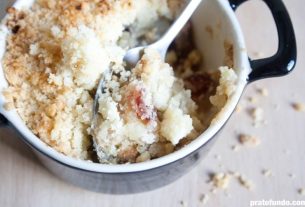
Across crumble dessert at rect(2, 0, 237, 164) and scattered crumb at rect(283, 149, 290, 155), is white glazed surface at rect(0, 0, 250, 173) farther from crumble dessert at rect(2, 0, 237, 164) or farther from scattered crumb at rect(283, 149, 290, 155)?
scattered crumb at rect(283, 149, 290, 155)

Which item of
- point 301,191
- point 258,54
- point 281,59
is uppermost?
point 281,59

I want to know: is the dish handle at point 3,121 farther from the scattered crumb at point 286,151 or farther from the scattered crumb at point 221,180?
the scattered crumb at point 286,151

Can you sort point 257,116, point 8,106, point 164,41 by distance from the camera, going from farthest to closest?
point 257,116, point 164,41, point 8,106

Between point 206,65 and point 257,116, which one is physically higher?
point 206,65

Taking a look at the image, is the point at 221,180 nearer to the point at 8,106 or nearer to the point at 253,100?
the point at 253,100

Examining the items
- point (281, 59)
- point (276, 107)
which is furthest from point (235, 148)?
point (281, 59)

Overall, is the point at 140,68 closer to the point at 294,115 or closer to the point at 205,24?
the point at 205,24

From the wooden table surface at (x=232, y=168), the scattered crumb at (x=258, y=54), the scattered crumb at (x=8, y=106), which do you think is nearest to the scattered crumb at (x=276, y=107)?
the wooden table surface at (x=232, y=168)
